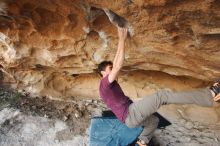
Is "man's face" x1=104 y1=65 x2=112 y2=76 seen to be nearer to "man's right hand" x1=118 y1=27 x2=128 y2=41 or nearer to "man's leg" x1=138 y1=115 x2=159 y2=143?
"man's right hand" x1=118 y1=27 x2=128 y2=41

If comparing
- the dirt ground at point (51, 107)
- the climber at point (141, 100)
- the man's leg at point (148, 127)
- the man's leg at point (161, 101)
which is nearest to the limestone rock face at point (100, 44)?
the dirt ground at point (51, 107)

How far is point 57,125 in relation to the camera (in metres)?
4.89

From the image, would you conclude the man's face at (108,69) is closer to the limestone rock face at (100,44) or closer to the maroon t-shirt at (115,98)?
the maroon t-shirt at (115,98)

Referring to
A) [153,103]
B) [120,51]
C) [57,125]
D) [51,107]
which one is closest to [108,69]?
[120,51]

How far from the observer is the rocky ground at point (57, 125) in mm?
4480

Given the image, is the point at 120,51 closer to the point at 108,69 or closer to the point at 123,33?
the point at 123,33

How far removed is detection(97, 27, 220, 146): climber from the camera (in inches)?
136

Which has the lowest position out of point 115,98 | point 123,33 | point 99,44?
point 115,98

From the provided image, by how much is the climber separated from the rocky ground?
0.63 meters

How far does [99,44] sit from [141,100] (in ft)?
2.91

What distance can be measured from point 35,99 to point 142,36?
2482 mm

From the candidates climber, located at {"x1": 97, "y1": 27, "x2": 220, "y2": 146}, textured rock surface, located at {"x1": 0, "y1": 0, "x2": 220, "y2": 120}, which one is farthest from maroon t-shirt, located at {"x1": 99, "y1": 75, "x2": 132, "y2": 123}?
textured rock surface, located at {"x1": 0, "y1": 0, "x2": 220, "y2": 120}

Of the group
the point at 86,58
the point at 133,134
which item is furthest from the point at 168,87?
the point at 86,58

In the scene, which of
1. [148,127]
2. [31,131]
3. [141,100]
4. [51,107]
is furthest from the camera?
[51,107]
